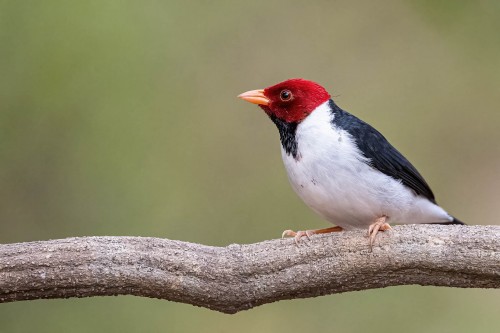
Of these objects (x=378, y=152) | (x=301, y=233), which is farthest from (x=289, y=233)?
(x=378, y=152)

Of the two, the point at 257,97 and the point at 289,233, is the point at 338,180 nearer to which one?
the point at 289,233

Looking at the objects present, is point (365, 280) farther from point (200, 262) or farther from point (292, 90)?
point (292, 90)

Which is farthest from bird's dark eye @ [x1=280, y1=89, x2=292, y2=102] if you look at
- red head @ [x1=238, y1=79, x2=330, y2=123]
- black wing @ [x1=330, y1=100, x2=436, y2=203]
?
black wing @ [x1=330, y1=100, x2=436, y2=203]

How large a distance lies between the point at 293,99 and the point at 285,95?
0.10ft

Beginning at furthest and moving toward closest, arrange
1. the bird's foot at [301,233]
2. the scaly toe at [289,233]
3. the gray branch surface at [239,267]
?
the scaly toe at [289,233] < the bird's foot at [301,233] < the gray branch surface at [239,267]

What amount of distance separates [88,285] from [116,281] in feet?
0.27

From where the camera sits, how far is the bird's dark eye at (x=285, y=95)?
2484mm

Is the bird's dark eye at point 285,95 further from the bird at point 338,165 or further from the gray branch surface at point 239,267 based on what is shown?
the gray branch surface at point 239,267

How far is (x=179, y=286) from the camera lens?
2221 mm

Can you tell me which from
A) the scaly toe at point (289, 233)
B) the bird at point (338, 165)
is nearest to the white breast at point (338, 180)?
the bird at point (338, 165)

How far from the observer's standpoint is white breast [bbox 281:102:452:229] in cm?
233

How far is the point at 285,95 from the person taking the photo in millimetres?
2490

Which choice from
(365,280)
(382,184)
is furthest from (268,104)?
(365,280)

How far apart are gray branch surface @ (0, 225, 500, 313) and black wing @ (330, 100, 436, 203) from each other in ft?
0.82
